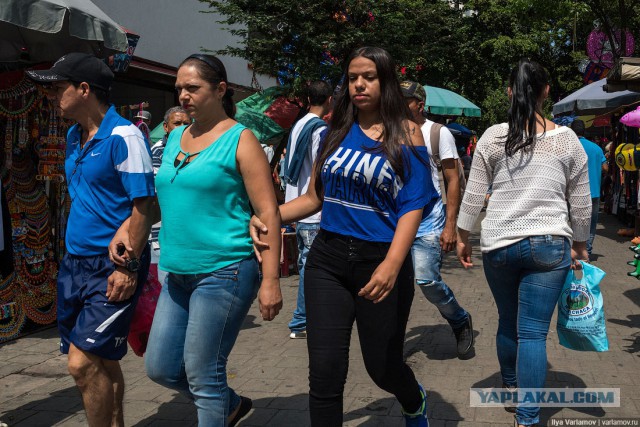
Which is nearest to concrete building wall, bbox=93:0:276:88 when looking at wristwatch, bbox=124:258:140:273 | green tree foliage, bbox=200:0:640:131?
green tree foliage, bbox=200:0:640:131

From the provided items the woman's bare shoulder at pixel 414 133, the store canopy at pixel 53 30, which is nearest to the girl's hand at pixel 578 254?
the woman's bare shoulder at pixel 414 133

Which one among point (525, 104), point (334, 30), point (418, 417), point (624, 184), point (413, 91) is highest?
point (334, 30)

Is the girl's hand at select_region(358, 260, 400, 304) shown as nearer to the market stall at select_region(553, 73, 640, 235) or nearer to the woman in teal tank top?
the woman in teal tank top

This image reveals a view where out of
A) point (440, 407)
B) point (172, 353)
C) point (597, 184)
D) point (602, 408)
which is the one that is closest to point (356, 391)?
point (440, 407)

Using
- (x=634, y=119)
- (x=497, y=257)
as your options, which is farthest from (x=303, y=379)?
(x=634, y=119)

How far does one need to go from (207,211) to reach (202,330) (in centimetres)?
50

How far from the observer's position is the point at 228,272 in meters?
3.03

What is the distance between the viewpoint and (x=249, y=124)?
32.6 feet

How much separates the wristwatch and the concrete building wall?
8723mm

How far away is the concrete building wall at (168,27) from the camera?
11647 millimetres

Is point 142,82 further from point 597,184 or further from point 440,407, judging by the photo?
point 440,407

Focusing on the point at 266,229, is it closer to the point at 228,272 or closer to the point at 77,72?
the point at 228,272

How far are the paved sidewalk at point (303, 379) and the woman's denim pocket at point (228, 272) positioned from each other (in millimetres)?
1325

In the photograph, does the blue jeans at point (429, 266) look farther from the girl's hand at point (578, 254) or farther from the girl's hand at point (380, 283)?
the girl's hand at point (380, 283)
